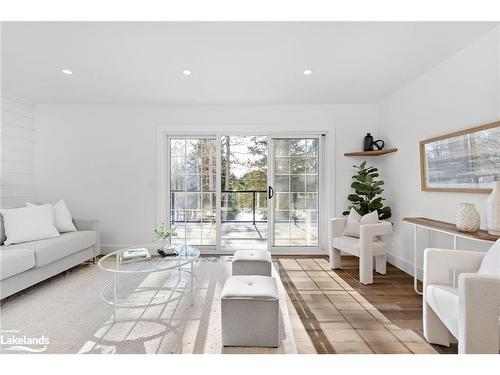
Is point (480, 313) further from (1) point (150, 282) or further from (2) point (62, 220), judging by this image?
(2) point (62, 220)

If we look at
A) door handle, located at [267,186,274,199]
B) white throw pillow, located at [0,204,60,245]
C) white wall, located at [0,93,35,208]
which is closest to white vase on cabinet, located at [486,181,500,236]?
door handle, located at [267,186,274,199]

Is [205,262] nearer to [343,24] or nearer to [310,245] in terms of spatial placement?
[310,245]

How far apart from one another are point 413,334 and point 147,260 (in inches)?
93.4

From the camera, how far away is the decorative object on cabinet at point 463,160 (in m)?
2.17

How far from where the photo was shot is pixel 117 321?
2.11 meters

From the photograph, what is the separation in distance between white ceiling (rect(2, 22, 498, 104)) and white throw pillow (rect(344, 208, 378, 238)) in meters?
1.71

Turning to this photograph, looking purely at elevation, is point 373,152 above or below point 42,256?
above

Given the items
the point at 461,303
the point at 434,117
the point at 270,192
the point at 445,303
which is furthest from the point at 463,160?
the point at 270,192

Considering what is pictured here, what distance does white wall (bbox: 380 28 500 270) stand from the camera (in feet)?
7.34

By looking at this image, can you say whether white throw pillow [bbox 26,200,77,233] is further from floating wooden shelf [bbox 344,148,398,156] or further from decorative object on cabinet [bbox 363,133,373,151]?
decorative object on cabinet [bbox 363,133,373,151]

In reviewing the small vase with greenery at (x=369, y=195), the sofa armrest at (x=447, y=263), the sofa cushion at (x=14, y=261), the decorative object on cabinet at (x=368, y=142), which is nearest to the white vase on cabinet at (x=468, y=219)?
the sofa armrest at (x=447, y=263)

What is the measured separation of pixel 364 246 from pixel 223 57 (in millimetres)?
2618

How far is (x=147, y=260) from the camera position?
2479 mm

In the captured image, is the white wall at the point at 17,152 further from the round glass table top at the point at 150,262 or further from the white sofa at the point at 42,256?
the round glass table top at the point at 150,262
